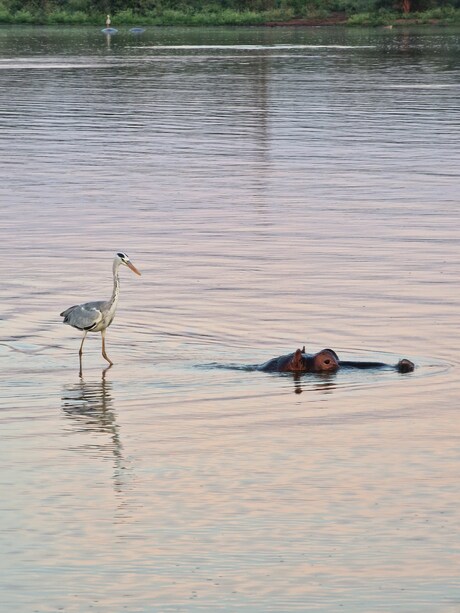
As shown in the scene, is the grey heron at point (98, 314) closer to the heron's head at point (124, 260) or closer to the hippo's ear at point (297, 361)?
the heron's head at point (124, 260)

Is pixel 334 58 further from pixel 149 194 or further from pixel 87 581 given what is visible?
pixel 87 581

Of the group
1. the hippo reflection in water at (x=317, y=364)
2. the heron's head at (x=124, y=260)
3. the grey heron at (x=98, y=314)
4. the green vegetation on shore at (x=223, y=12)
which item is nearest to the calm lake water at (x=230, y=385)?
the hippo reflection in water at (x=317, y=364)

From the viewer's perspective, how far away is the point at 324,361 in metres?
12.6

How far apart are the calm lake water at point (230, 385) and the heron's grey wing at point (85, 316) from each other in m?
0.30

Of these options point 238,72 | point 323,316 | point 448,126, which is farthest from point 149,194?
point 238,72

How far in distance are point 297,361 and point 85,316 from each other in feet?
6.00

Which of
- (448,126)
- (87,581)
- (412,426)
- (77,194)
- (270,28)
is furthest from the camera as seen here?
(270,28)

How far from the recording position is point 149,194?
79.8 feet

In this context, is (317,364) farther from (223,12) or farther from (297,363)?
(223,12)

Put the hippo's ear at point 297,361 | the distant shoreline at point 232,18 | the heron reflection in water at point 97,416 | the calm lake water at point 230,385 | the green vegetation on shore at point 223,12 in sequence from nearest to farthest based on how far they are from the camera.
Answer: the calm lake water at point 230,385 < the heron reflection in water at point 97,416 < the hippo's ear at point 297,361 < the distant shoreline at point 232,18 < the green vegetation on shore at point 223,12

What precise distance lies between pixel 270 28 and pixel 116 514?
11278cm

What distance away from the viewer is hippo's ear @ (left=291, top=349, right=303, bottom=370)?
12.5m

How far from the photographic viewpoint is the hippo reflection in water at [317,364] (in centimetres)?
1253

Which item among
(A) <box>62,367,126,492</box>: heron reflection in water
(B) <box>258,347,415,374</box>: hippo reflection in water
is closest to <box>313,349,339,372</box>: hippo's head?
(B) <box>258,347,415,374</box>: hippo reflection in water
